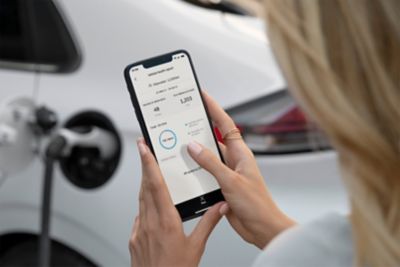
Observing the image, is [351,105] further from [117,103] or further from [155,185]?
[117,103]

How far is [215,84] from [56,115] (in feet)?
1.56

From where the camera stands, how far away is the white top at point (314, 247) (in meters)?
1.14

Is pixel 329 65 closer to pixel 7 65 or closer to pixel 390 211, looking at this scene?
pixel 390 211

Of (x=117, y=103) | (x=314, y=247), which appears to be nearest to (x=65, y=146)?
(x=117, y=103)

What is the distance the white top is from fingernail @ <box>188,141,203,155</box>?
47cm

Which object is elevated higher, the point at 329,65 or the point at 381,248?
the point at 329,65

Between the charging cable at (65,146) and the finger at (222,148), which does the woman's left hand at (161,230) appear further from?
the charging cable at (65,146)

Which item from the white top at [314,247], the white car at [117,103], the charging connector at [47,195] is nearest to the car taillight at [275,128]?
the white car at [117,103]

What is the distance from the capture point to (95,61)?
269 centimetres

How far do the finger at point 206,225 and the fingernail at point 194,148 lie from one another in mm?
97

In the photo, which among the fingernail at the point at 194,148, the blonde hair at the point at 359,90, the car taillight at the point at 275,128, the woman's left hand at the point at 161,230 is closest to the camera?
the blonde hair at the point at 359,90

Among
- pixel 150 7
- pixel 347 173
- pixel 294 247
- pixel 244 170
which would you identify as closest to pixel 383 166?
pixel 347 173

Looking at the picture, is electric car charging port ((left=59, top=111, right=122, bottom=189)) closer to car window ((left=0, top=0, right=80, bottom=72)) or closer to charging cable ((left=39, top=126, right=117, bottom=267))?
charging cable ((left=39, top=126, right=117, bottom=267))

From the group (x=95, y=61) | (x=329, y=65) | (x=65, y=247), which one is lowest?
(x=65, y=247)
